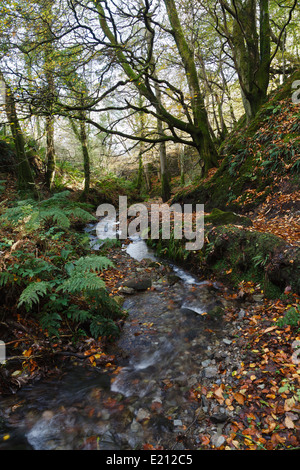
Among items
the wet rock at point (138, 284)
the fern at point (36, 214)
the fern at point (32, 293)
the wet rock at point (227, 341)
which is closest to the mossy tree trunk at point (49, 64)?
the fern at point (36, 214)

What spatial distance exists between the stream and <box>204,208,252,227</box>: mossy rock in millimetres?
2808

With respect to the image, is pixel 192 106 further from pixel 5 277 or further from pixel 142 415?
pixel 142 415

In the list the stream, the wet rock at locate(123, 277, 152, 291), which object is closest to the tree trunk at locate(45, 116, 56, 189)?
the wet rock at locate(123, 277, 152, 291)

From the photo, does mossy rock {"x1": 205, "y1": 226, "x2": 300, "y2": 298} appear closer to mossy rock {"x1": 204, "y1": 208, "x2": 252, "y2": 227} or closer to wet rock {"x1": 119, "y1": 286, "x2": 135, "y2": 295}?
mossy rock {"x1": 204, "y1": 208, "x2": 252, "y2": 227}

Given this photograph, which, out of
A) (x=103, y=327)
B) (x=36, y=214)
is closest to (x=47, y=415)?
(x=103, y=327)

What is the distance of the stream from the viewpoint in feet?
7.67

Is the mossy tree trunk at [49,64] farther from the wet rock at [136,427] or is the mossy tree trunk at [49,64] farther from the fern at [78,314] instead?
the wet rock at [136,427]

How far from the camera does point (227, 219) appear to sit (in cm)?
632

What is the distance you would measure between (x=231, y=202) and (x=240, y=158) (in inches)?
68.5

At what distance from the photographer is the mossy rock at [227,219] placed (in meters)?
5.98

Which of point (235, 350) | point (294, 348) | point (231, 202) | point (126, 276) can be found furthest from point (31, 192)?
point (294, 348)

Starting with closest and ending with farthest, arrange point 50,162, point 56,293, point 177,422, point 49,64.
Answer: point 177,422 < point 56,293 < point 49,64 < point 50,162

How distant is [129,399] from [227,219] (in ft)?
15.6
